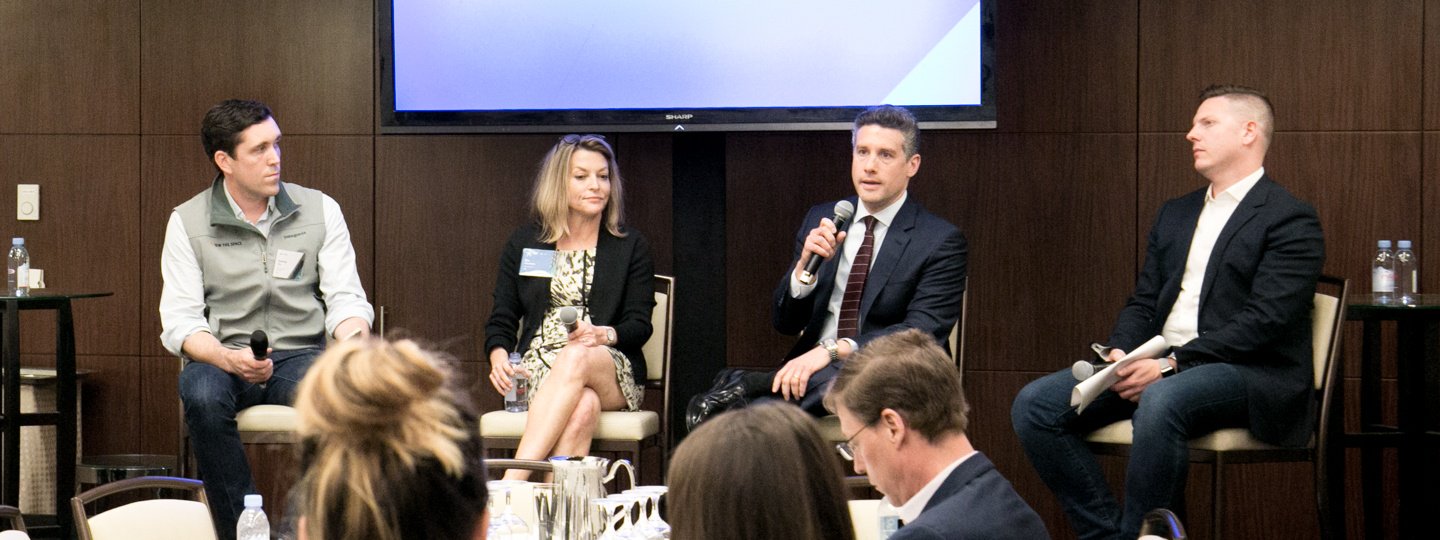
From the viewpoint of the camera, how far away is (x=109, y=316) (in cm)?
527

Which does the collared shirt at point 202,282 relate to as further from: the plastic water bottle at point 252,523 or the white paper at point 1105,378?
the white paper at point 1105,378

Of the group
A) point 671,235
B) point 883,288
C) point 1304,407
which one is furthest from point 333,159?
point 1304,407

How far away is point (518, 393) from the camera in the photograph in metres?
4.34

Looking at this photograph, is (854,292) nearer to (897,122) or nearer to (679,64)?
(897,122)

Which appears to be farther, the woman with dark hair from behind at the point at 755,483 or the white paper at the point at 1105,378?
the white paper at the point at 1105,378

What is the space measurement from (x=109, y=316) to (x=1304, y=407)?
13.5 feet

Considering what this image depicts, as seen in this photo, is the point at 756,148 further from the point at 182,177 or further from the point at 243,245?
the point at 182,177

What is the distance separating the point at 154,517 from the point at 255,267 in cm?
168

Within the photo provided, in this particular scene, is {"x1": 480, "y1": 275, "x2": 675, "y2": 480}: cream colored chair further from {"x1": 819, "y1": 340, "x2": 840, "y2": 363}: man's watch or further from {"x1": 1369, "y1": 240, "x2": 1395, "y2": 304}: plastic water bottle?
{"x1": 1369, "y1": 240, "x2": 1395, "y2": 304}: plastic water bottle

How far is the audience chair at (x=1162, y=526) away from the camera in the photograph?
87.8 inches

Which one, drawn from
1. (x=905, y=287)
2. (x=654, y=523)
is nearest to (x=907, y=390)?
(x=654, y=523)

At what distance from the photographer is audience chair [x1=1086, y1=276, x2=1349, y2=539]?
145 inches

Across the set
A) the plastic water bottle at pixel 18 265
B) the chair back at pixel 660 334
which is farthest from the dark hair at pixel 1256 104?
the plastic water bottle at pixel 18 265

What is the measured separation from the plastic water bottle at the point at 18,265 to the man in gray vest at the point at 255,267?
0.86 meters
